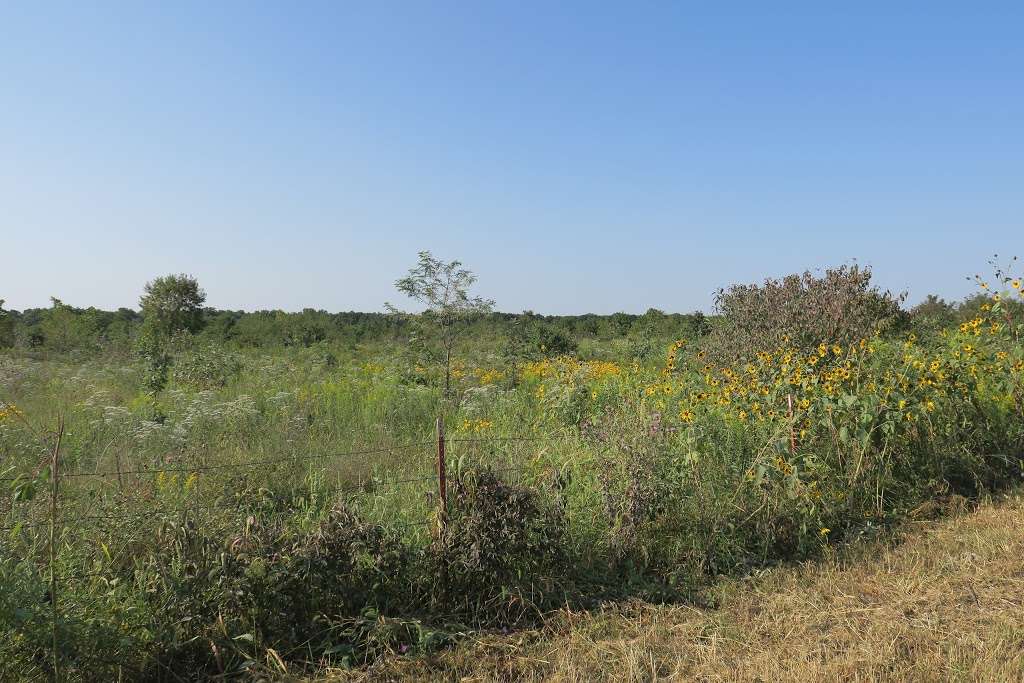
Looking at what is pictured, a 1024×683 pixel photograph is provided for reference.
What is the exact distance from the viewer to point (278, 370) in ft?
42.2

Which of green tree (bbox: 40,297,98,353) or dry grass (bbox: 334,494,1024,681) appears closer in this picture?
dry grass (bbox: 334,494,1024,681)

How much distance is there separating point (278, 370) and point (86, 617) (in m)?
10.2

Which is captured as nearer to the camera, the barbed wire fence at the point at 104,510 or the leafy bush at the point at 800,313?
the barbed wire fence at the point at 104,510

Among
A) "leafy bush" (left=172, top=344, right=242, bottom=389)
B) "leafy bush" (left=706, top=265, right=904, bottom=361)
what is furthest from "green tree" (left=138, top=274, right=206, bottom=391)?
"leafy bush" (left=706, top=265, right=904, bottom=361)

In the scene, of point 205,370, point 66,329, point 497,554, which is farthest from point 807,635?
point 66,329

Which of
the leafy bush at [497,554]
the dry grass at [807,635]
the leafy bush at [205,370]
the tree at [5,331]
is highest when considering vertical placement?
the tree at [5,331]

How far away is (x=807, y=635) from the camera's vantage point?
134 inches

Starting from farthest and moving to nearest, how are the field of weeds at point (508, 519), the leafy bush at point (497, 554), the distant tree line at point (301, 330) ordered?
the distant tree line at point (301, 330)
the leafy bush at point (497, 554)
the field of weeds at point (508, 519)

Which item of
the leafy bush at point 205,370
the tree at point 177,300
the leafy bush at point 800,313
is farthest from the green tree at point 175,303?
the leafy bush at point 800,313

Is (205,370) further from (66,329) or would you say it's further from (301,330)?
(301,330)

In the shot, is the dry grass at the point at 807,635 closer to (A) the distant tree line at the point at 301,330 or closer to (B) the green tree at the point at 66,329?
(A) the distant tree line at the point at 301,330

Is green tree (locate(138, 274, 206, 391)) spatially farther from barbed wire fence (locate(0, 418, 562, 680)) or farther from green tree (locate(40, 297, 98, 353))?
barbed wire fence (locate(0, 418, 562, 680))

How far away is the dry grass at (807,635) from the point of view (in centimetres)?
305

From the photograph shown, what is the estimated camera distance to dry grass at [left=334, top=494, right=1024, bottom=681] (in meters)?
3.05
